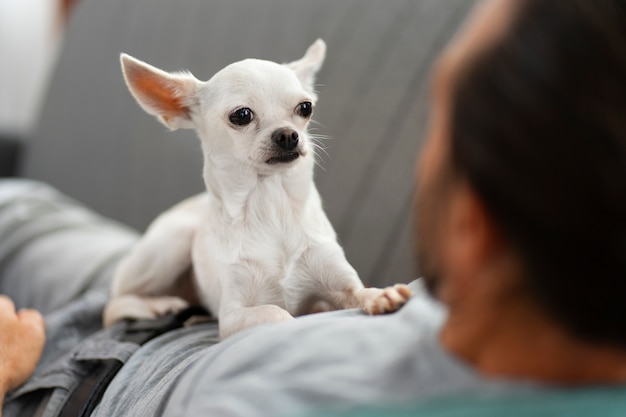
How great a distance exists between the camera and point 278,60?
2.05 feet

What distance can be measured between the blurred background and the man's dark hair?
0.23 metres

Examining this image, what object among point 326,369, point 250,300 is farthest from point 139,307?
point 326,369

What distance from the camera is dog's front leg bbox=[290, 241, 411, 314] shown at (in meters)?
0.55

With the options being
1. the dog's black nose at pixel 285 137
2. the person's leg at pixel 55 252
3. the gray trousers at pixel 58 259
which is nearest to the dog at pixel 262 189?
the dog's black nose at pixel 285 137

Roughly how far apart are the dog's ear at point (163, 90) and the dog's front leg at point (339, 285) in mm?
149

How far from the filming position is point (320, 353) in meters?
0.48

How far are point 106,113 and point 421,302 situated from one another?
2.41 feet

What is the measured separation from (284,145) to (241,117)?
0.13ft

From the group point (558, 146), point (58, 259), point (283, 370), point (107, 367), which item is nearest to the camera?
point (558, 146)

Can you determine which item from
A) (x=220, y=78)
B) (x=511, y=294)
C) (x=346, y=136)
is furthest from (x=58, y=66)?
(x=511, y=294)

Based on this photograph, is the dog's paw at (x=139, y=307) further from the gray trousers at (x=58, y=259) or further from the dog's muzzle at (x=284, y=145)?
the dog's muzzle at (x=284, y=145)

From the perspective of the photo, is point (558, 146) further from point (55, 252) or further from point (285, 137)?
point (55, 252)

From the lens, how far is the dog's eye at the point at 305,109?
0.56m

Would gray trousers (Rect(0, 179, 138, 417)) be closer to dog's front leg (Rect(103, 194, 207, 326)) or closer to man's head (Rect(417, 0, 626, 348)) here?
dog's front leg (Rect(103, 194, 207, 326))
